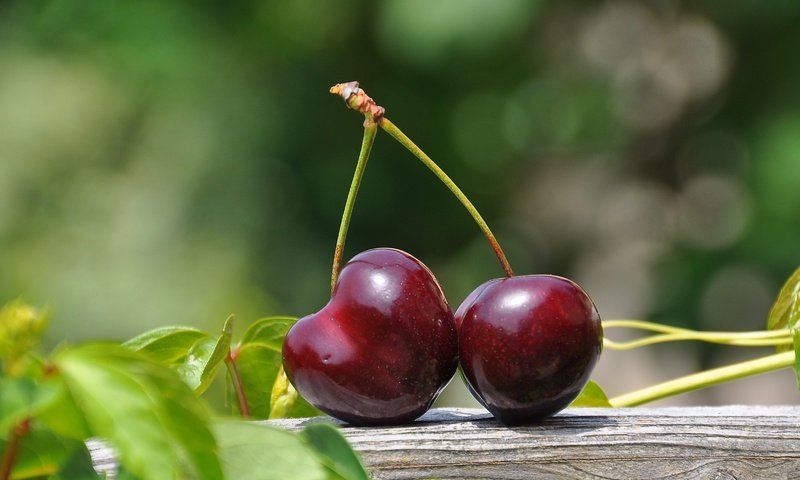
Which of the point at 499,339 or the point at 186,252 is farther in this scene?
the point at 186,252

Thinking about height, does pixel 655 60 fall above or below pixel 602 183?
above

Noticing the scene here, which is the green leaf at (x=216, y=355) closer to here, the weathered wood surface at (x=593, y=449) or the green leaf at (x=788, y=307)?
the weathered wood surface at (x=593, y=449)

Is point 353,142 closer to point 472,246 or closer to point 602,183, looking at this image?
point 472,246

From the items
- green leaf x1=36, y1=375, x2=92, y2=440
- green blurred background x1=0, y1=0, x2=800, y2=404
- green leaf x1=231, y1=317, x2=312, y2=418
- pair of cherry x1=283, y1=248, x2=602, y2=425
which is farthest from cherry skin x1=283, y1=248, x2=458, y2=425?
green blurred background x1=0, y1=0, x2=800, y2=404

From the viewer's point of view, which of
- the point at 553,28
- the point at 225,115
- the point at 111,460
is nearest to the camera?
the point at 111,460

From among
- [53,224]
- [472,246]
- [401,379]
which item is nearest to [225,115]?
[53,224]

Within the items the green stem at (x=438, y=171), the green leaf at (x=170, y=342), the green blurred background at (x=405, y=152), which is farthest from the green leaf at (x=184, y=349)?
the green blurred background at (x=405, y=152)

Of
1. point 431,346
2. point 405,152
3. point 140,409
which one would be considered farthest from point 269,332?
point 405,152
